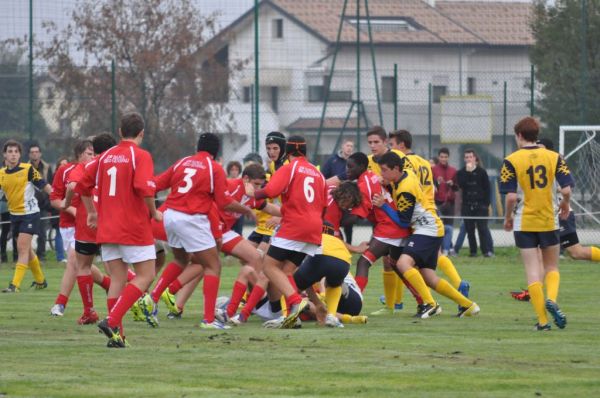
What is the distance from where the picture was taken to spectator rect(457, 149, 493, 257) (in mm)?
25078

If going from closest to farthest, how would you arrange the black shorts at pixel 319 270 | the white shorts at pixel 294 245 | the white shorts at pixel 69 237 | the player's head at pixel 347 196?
the white shorts at pixel 294 245 → the black shorts at pixel 319 270 → the player's head at pixel 347 196 → the white shorts at pixel 69 237

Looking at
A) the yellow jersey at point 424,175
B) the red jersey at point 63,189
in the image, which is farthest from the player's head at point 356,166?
the red jersey at point 63,189

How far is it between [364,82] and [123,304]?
1829cm

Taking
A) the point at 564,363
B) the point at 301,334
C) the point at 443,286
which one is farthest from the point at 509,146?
the point at 564,363

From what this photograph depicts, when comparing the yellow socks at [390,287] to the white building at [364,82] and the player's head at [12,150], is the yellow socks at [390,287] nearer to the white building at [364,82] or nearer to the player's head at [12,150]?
the player's head at [12,150]

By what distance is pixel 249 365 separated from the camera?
9.64 metres

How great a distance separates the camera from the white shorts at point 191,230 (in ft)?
41.0

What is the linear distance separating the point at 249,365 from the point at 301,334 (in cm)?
237

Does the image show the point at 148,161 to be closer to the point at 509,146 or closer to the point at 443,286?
the point at 443,286

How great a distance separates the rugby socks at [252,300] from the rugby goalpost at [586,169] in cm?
1341

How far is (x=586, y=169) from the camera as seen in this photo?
26297 mm

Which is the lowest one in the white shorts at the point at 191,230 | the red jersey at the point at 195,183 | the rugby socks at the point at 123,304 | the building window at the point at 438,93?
the rugby socks at the point at 123,304

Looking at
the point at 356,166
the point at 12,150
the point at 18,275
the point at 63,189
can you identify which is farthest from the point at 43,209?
the point at 356,166

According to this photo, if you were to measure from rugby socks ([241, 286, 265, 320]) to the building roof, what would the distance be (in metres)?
18.1
